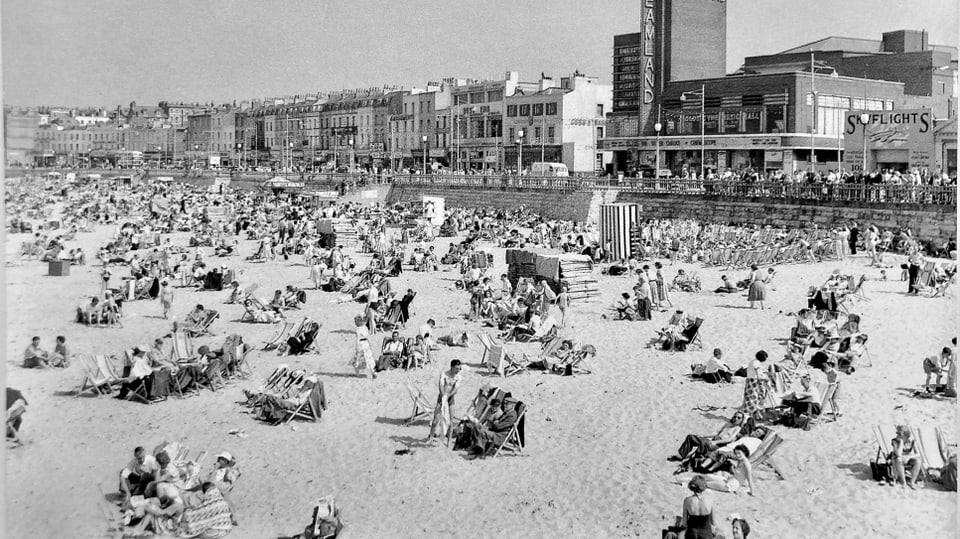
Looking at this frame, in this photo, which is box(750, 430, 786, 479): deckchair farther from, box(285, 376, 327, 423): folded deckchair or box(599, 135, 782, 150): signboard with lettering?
box(599, 135, 782, 150): signboard with lettering

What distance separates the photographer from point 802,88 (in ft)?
113

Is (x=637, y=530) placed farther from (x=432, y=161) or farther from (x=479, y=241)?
(x=432, y=161)

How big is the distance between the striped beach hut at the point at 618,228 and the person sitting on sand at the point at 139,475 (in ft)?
44.9

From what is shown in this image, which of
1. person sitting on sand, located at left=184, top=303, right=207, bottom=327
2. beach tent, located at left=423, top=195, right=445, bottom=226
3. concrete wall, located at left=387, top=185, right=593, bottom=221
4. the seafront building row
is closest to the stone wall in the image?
concrete wall, located at left=387, top=185, right=593, bottom=221

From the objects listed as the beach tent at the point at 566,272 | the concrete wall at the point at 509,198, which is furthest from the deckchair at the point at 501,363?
the concrete wall at the point at 509,198

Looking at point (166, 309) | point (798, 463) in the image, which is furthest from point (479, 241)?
point (798, 463)

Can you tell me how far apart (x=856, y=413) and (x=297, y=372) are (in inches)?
209

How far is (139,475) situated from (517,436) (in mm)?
3001

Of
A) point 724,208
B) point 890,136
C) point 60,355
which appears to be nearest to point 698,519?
point 60,355

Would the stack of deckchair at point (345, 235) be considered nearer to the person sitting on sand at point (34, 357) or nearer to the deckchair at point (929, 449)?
the person sitting on sand at point (34, 357)

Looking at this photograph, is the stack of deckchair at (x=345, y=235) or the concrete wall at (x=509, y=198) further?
the concrete wall at (x=509, y=198)

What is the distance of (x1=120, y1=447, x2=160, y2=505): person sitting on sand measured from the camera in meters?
6.93

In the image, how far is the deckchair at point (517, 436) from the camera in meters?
8.00

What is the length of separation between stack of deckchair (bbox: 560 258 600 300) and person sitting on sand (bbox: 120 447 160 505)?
28.8 ft
